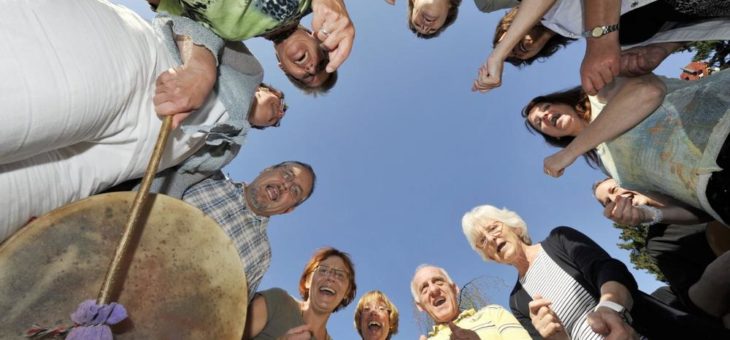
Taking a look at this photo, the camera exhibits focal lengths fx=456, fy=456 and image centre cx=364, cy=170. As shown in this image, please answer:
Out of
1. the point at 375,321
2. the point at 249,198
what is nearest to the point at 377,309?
the point at 375,321

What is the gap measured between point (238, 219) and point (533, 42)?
251 cm

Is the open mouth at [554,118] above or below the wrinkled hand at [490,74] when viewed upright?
below

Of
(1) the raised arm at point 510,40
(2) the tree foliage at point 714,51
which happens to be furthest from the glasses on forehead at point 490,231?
(2) the tree foliage at point 714,51

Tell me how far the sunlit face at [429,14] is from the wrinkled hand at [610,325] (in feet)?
8.27

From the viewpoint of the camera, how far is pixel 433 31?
3.95 metres

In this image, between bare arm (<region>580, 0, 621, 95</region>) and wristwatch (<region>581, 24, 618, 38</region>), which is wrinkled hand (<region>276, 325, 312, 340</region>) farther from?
wristwatch (<region>581, 24, 618, 38</region>)

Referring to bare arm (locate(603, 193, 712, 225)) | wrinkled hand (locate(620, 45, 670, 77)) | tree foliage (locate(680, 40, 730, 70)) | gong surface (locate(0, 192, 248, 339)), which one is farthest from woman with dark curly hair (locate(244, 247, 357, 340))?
tree foliage (locate(680, 40, 730, 70))

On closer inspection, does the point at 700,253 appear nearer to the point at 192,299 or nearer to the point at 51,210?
the point at 192,299

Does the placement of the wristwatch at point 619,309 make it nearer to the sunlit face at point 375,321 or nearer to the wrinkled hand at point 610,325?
the wrinkled hand at point 610,325

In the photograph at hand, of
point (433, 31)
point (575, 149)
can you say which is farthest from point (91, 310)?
point (433, 31)

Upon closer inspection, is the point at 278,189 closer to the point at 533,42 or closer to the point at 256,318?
the point at 256,318

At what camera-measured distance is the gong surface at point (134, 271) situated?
1.64 metres

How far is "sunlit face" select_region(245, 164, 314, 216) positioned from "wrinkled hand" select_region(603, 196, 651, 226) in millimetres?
2221

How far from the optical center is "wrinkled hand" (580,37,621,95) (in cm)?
191
